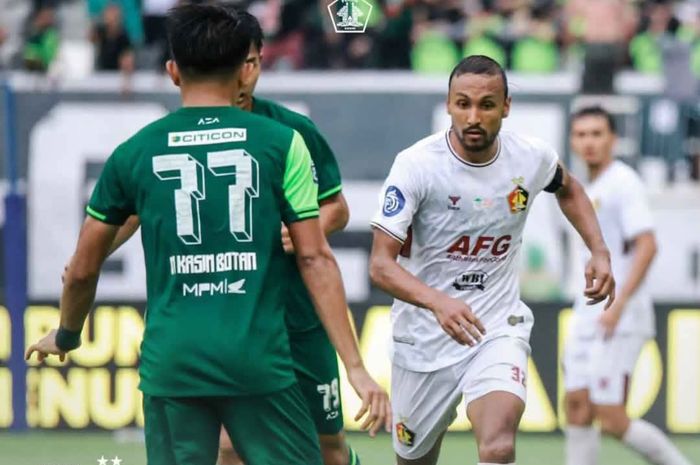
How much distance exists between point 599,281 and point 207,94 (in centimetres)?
218

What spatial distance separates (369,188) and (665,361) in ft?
15.7

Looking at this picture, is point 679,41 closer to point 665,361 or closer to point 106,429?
point 665,361

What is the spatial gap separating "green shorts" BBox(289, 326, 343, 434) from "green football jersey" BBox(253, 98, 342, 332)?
0.06m

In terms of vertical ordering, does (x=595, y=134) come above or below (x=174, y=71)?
below

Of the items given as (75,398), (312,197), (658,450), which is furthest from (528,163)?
(75,398)

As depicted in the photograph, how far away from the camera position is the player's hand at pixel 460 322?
6238 mm

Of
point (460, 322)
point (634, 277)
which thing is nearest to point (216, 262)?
point (460, 322)

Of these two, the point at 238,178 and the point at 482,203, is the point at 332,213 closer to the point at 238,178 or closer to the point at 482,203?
the point at 482,203

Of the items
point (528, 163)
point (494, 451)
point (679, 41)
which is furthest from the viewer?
point (679, 41)

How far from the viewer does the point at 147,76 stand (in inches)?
636

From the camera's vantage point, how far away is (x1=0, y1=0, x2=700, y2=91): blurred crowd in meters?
16.4

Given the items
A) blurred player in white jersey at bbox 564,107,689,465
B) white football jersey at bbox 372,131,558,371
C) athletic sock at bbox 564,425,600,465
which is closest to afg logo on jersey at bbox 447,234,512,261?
white football jersey at bbox 372,131,558,371

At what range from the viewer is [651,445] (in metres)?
9.14

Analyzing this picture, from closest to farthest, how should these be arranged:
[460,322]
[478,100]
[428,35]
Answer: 1. [460,322]
2. [478,100]
3. [428,35]
